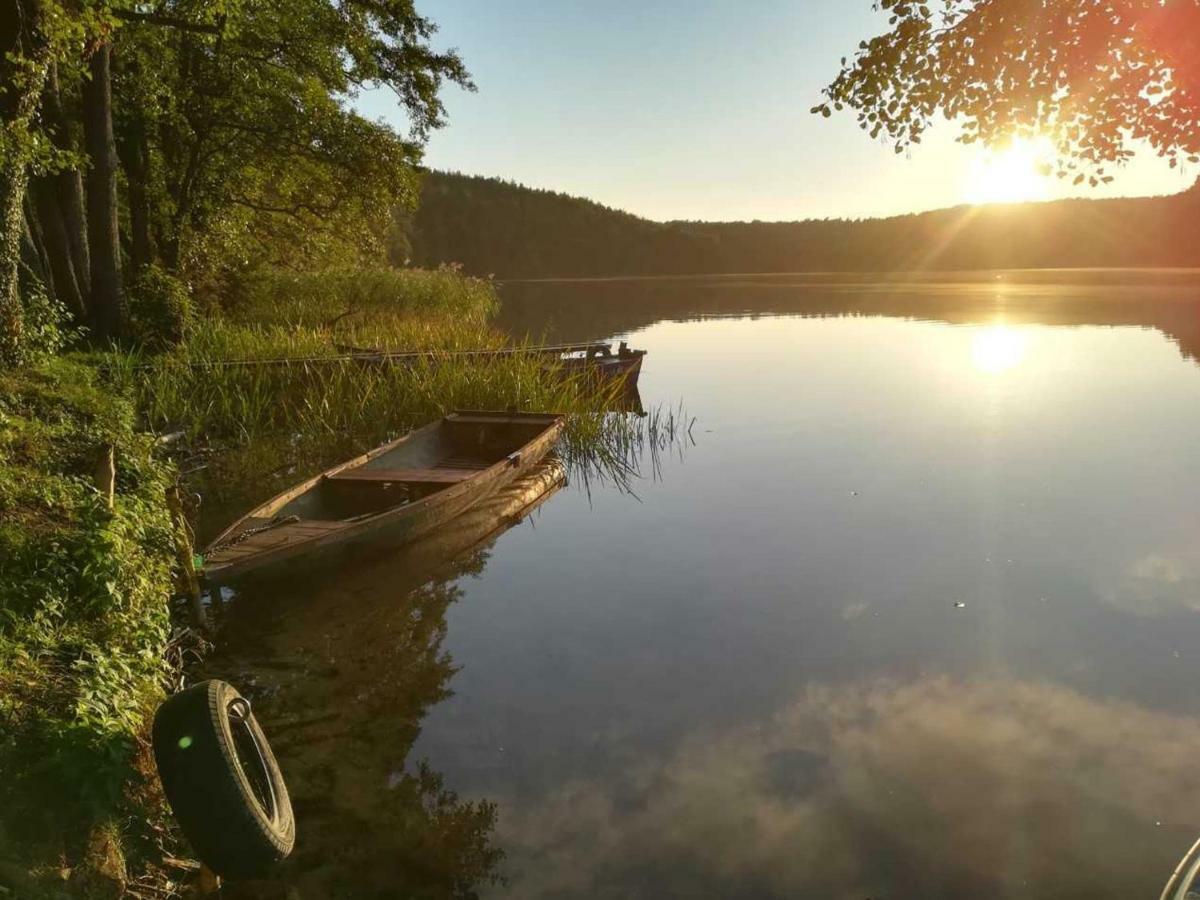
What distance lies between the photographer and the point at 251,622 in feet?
23.7

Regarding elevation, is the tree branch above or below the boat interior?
above

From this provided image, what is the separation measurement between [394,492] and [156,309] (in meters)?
9.23

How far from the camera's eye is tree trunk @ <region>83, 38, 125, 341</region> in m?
14.4

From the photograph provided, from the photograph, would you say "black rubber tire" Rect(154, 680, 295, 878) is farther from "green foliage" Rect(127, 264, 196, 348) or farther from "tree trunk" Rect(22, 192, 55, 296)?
"green foliage" Rect(127, 264, 196, 348)

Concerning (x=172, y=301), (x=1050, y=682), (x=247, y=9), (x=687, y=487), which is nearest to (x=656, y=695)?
(x=1050, y=682)

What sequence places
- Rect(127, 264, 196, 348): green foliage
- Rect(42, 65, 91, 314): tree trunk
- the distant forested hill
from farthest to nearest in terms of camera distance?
the distant forested hill → Rect(127, 264, 196, 348): green foliage → Rect(42, 65, 91, 314): tree trunk

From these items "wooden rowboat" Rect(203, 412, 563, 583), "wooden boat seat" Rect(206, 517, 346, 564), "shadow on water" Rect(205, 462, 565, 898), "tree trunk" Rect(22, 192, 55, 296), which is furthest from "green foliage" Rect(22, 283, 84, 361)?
"tree trunk" Rect(22, 192, 55, 296)

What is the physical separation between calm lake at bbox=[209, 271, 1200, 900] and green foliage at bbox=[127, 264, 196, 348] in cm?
866

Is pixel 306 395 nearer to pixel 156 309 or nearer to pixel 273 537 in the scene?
pixel 156 309

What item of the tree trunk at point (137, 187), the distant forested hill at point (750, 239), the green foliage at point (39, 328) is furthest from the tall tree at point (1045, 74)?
the distant forested hill at point (750, 239)

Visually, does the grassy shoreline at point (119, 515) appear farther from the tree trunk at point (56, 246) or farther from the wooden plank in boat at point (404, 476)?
the tree trunk at point (56, 246)

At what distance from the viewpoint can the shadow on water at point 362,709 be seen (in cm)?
432

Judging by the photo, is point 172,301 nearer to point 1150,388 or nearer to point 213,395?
point 213,395

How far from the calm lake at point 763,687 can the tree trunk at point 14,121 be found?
15.1 feet
